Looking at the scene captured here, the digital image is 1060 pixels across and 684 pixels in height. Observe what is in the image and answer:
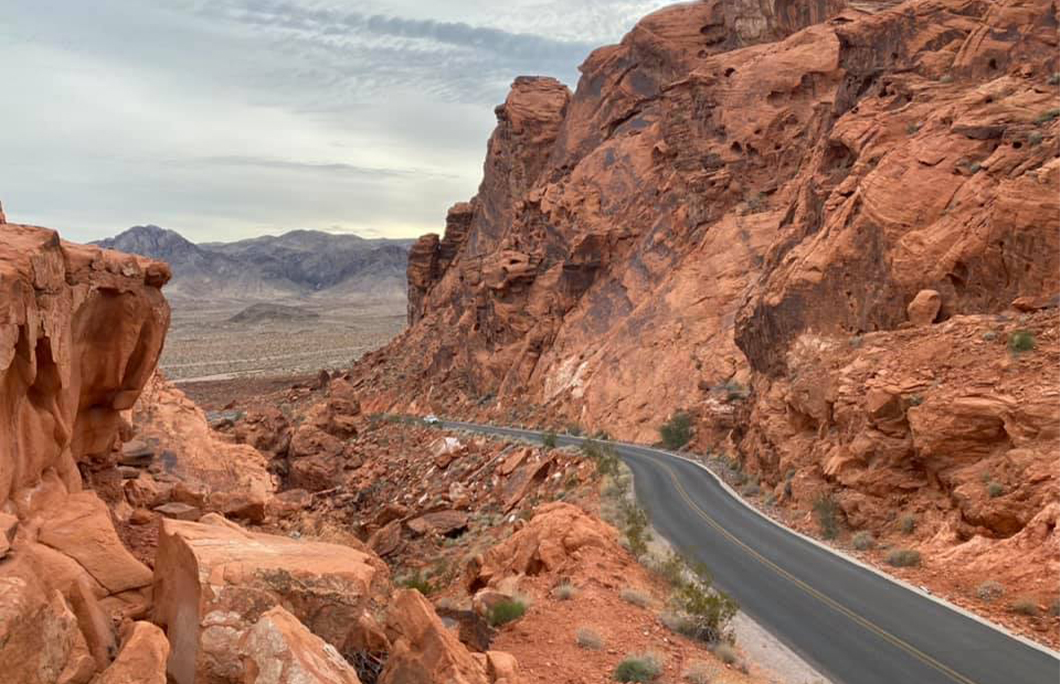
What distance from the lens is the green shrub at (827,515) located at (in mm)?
20484

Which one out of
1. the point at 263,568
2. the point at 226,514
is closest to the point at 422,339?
the point at 226,514

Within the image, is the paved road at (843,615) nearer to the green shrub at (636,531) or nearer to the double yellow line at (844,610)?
the double yellow line at (844,610)

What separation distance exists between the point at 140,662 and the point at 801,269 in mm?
28580

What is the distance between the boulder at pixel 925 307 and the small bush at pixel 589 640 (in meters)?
A: 16.6

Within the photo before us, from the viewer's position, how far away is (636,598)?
13602 millimetres

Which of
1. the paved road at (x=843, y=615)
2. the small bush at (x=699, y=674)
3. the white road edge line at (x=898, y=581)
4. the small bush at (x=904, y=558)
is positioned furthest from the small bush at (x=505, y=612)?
the small bush at (x=904, y=558)

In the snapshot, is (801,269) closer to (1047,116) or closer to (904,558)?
(1047,116)

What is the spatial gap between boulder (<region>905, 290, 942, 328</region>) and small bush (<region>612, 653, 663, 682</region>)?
55.3 ft

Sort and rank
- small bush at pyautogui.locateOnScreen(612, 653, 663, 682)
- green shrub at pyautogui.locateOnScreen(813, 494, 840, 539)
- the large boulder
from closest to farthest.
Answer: the large boulder, small bush at pyautogui.locateOnScreen(612, 653, 663, 682), green shrub at pyautogui.locateOnScreen(813, 494, 840, 539)

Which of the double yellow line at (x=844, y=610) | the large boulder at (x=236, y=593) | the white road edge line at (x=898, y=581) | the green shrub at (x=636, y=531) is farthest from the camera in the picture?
the green shrub at (x=636, y=531)

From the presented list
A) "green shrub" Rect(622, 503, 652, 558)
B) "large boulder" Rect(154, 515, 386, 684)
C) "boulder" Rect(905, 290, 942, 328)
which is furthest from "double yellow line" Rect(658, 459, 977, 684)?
"large boulder" Rect(154, 515, 386, 684)

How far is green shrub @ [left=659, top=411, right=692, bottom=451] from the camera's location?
40.4 metres

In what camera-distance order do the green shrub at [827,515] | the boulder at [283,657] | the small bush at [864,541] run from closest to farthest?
the boulder at [283,657] → the small bush at [864,541] → the green shrub at [827,515]

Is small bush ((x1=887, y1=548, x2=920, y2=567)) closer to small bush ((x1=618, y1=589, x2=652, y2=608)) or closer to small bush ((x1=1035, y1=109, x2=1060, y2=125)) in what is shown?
small bush ((x1=618, y1=589, x2=652, y2=608))
